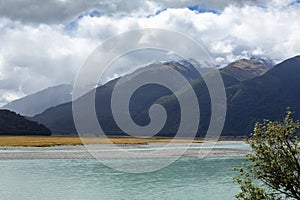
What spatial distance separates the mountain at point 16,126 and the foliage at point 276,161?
598 ft

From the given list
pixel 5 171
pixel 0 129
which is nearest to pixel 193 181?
pixel 5 171

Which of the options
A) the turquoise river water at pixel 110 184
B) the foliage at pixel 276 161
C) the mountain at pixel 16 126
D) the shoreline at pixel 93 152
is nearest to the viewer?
the foliage at pixel 276 161

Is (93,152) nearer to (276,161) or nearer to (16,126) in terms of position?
(276,161)

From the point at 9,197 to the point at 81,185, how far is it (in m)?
8.57

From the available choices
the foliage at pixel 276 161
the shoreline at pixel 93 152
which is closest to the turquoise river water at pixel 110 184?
the shoreline at pixel 93 152

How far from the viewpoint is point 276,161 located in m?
11.9

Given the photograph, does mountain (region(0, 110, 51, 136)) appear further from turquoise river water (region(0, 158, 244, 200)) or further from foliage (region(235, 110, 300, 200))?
foliage (region(235, 110, 300, 200))

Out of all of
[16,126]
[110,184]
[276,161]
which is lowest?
[110,184]

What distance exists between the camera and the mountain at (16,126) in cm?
18412

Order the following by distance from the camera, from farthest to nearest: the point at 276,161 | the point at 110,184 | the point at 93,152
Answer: the point at 93,152, the point at 110,184, the point at 276,161

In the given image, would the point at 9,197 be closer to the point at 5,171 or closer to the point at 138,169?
the point at 5,171

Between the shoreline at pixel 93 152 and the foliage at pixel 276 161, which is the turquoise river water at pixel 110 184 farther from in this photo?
the foliage at pixel 276 161

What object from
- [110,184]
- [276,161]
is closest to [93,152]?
[110,184]

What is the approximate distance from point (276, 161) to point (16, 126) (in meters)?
191
